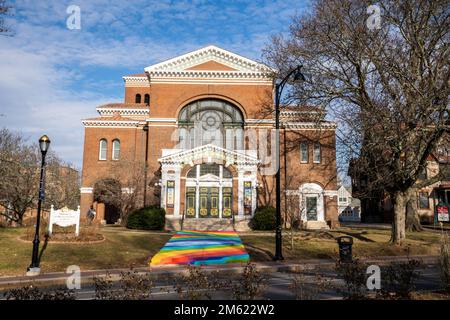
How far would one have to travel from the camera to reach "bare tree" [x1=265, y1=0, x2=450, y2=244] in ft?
58.3

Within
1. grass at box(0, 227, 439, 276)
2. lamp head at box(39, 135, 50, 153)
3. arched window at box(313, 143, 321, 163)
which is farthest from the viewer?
arched window at box(313, 143, 321, 163)

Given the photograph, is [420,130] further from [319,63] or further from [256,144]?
[256,144]

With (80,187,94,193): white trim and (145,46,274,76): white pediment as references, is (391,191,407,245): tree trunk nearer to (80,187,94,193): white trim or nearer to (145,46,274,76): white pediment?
(145,46,274,76): white pediment

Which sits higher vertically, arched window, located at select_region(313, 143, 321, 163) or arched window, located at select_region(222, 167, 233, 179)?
arched window, located at select_region(313, 143, 321, 163)

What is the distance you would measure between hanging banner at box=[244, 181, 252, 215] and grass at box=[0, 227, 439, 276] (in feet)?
29.4

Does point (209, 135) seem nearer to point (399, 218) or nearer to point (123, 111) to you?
point (123, 111)

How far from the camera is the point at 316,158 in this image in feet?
125

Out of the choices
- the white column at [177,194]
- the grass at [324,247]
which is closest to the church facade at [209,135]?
the white column at [177,194]

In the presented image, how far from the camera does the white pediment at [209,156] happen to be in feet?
110

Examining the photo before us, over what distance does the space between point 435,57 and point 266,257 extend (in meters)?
13.2

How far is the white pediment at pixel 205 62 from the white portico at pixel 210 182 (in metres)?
9.32

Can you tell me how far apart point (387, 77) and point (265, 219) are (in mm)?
15314

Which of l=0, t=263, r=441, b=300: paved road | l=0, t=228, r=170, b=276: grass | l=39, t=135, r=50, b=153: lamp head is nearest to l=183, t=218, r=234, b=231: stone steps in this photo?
l=0, t=228, r=170, b=276: grass
